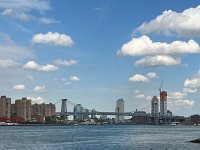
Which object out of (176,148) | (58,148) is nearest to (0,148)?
(58,148)

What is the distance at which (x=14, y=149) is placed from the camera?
90.5 meters

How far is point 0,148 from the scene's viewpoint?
307ft

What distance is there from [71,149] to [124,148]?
9763mm

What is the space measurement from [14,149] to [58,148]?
7910 millimetres

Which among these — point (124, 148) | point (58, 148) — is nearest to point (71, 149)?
point (58, 148)

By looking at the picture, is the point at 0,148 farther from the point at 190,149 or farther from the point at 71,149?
the point at 190,149

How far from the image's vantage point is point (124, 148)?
92.2 m

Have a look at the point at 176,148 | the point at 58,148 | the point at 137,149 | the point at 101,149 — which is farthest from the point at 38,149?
the point at 176,148

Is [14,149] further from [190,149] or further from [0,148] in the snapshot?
[190,149]

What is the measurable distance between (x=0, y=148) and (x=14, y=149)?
4355 millimetres

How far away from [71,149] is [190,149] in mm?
20850

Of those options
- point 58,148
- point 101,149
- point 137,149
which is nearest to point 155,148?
point 137,149

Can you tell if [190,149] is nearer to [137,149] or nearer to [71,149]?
[137,149]

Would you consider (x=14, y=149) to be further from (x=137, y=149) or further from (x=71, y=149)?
(x=137, y=149)
